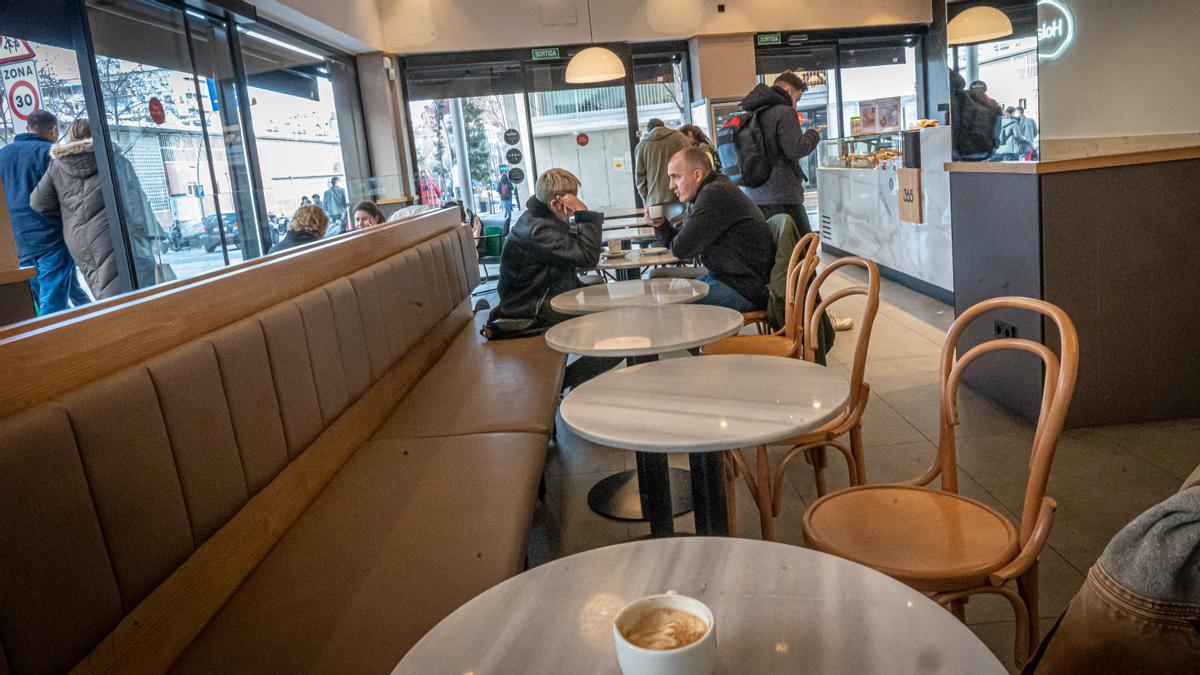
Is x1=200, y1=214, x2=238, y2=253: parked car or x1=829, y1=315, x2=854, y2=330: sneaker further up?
x1=200, y1=214, x2=238, y2=253: parked car

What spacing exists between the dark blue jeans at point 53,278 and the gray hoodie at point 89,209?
0.11 m

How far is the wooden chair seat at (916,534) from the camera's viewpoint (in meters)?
1.63

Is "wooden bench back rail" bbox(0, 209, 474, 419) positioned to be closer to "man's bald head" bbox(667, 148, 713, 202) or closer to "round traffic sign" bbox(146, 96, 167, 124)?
"man's bald head" bbox(667, 148, 713, 202)

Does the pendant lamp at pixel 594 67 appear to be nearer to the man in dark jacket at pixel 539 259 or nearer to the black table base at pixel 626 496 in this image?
the man in dark jacket at pixel 539 259

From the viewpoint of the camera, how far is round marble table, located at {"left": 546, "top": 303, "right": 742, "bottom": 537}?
2598mm

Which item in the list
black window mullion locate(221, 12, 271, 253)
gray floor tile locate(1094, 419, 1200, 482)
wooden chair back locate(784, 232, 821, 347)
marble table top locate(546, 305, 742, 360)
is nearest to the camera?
marble table top locate(546, 305, 742, 360)

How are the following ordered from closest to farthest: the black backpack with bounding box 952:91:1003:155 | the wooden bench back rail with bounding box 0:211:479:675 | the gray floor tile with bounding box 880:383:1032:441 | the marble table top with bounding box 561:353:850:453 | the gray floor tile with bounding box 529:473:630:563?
the wooden bench back rail with bounding box 0:211:479:675 < the marble table top with bounding box 561:353:850:453 < the gray floor tile with bounding box 529:473:630:563 < the gray floor tile with bounding box 880:383:1032:441 < the black backpack with bounding box 952:91:1003:155

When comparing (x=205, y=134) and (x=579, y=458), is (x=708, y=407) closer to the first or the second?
(x=579, y=458)

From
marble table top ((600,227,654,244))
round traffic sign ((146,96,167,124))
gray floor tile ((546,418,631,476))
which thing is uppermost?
round traffic sign ((146,96,167,124))

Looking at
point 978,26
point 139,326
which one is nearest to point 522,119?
point 978,26

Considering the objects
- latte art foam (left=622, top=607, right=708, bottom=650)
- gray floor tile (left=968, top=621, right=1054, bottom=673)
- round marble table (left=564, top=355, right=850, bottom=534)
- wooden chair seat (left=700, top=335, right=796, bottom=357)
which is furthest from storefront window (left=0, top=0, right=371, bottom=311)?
latte art foam (left=622, top=607, right=708, bottom=650)

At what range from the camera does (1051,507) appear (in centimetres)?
168

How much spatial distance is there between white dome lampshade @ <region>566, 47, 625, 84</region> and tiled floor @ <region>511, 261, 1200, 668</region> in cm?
462

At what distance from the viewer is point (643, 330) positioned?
2.79 meters
